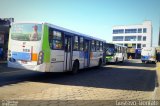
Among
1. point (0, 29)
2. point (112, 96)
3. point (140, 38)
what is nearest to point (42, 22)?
point (112, 96)

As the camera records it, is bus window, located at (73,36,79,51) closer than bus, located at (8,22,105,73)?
No

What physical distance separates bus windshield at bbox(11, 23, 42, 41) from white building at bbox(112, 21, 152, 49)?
307ft

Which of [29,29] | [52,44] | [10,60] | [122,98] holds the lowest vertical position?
[122,98]

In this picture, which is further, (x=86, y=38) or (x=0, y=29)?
(x=0, y=29)

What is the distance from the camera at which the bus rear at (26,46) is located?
1195 centimetres

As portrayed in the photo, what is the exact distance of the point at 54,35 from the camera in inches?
515

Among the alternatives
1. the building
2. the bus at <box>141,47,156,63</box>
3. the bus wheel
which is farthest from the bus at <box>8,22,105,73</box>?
the building

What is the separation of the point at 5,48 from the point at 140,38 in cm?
8074

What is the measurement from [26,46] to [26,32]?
77cm

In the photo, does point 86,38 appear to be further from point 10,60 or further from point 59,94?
point 59,94

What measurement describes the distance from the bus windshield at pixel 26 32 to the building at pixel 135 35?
294 ft

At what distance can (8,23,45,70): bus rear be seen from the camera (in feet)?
39.2

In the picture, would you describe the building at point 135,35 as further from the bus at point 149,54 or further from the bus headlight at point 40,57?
the bus headlight at point 40,57

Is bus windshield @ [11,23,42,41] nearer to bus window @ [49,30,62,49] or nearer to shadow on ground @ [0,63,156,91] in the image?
bus window @ [49,30,62,49]
